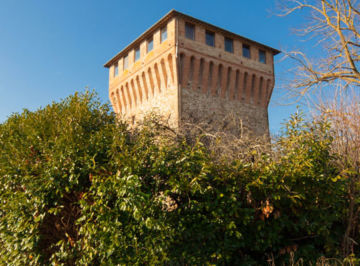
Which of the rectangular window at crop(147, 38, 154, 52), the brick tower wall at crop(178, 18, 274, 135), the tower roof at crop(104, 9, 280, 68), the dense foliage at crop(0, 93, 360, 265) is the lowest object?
the dense foliage at crop(0, 93, 360, 265)

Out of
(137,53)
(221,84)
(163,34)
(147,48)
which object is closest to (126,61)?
(137,53)

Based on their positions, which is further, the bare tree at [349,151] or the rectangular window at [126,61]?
the rectangular window at [126,61]

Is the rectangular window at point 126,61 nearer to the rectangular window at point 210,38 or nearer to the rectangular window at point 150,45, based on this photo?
the rectangular window at point 150,45

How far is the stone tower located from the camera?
14.2 metres

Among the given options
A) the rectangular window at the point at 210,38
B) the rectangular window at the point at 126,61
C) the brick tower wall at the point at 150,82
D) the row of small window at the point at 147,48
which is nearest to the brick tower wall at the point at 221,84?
the rectangular window at the point at 210,38

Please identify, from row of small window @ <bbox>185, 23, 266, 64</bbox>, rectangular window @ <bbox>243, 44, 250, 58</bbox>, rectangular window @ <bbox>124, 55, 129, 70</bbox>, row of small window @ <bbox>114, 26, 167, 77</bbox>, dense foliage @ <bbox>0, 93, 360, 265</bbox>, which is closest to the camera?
dense foliage @ <bbox>0, 93, 360, 265</bbox>

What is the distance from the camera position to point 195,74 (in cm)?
1464

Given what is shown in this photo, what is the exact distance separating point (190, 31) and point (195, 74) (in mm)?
1938

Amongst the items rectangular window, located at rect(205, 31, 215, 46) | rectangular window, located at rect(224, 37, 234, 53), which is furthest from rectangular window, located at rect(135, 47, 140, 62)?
rectangular window, located at rect(224, 37, 234, 53)

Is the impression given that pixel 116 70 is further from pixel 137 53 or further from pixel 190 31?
pixel 190 31

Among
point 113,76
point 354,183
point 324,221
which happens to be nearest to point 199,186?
point 324,221

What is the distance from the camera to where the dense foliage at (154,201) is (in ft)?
16.2

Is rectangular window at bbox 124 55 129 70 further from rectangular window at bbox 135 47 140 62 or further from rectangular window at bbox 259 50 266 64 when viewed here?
rectangular window at bbox 259 50 266 64

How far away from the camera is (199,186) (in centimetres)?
497
